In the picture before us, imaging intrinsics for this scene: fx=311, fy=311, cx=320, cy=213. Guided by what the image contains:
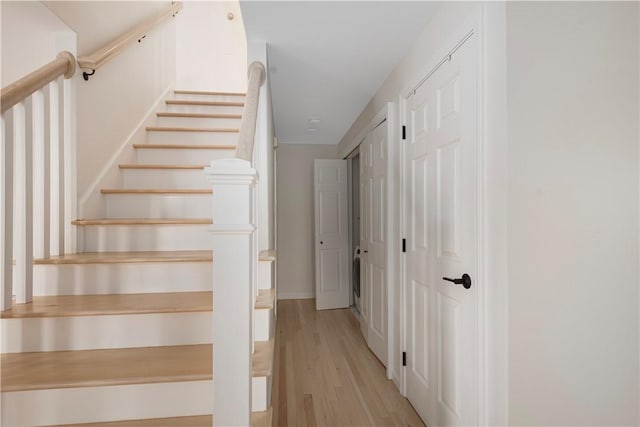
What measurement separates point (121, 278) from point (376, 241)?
198 cm

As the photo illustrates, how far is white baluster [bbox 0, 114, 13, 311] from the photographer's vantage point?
4.14ft

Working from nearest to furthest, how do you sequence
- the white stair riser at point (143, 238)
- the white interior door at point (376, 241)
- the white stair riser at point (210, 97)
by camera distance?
the white stair riser at point (143, 238), the white interior door at point (376, 241), the white stair riser at point (210, 97)

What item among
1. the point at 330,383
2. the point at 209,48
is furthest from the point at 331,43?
the point at 209,48

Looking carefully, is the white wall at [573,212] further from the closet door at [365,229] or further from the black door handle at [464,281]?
the closet door at [365,229]

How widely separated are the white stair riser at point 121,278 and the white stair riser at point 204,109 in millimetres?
2016

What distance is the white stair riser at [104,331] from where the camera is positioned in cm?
131

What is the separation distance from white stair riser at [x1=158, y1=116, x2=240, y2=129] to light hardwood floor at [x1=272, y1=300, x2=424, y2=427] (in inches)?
83.1

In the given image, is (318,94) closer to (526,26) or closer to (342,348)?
(526,26)

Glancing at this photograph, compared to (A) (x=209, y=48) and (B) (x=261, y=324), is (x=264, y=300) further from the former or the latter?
(A) (x=209, y=48)

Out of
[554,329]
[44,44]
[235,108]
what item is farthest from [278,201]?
[554,329]

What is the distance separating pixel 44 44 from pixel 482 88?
228 centimetres

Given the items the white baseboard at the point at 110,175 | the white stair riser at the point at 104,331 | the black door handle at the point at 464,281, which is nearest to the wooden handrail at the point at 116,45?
the white baseboard at the point at 110,175

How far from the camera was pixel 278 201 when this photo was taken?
4.68 metres

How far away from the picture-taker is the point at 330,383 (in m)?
2.29
